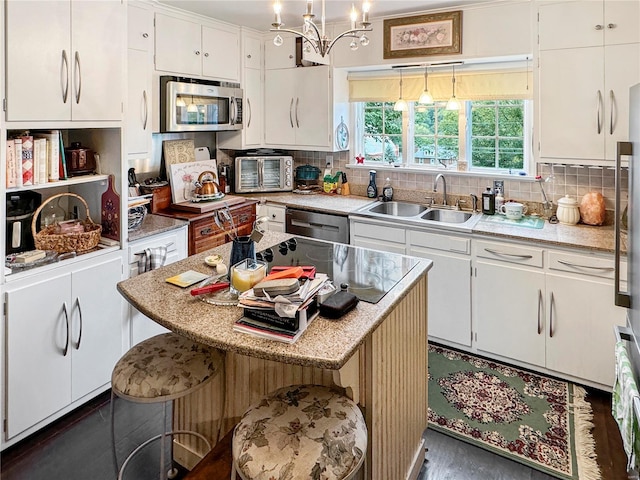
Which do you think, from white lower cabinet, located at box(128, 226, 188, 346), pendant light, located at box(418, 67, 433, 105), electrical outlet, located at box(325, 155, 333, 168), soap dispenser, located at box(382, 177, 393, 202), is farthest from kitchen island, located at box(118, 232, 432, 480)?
electrical outlet, located at box(325, 155, 333, 168)

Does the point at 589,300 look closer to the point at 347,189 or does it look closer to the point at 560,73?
the point at 560,73

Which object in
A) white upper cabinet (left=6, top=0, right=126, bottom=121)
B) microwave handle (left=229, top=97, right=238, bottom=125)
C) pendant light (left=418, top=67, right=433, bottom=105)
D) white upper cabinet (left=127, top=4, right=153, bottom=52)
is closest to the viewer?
white upper cabinet (left=6, top=0, right=126, bottom=121)

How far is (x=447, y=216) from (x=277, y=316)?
2621 mm

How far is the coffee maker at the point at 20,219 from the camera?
7.87 feet

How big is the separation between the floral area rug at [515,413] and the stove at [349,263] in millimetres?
1063

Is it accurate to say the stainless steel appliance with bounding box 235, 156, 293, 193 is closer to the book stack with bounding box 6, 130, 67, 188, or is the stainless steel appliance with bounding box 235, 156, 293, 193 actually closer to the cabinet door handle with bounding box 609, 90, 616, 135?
the book stack with bounding box 6, 130, 67, 188

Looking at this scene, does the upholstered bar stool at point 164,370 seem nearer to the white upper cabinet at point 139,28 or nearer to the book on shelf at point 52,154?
the book on shelf at point 52,154

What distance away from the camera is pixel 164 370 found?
1.71 m

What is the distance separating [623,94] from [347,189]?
7.42 feet

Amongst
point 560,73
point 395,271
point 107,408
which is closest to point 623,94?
point 560,73

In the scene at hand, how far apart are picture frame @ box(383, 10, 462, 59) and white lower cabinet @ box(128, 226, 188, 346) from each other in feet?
7.17

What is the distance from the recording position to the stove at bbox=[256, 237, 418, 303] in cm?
183

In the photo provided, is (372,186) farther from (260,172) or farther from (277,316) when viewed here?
(277,316)

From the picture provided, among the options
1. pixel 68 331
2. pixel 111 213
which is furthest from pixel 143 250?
pixel 68 331
